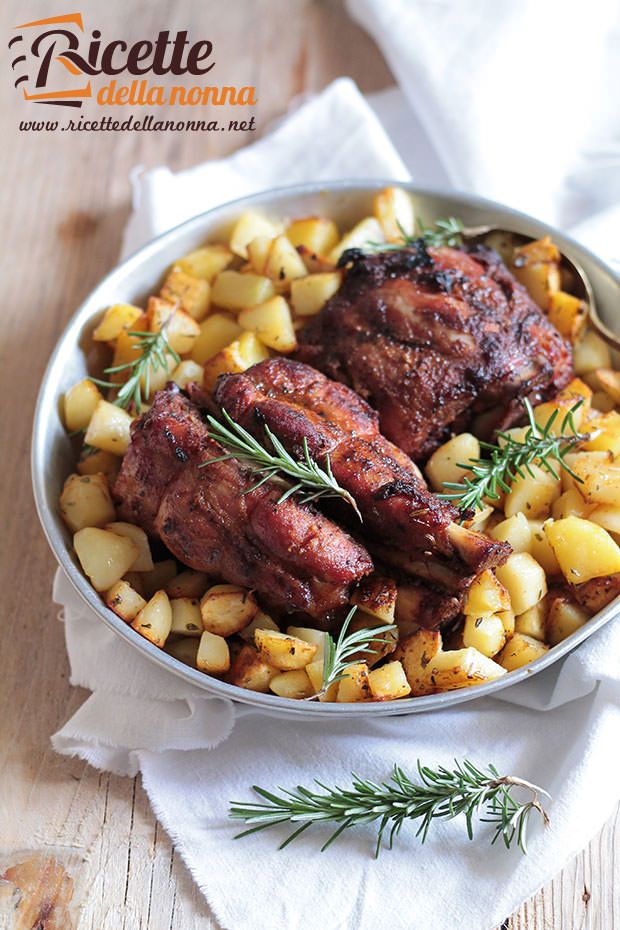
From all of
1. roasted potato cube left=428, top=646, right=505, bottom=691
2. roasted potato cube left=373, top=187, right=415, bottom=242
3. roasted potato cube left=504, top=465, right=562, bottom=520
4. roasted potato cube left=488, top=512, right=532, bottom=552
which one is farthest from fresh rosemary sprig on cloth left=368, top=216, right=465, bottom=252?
roasted potato cube left=428, top=646, right=505, bottom=691

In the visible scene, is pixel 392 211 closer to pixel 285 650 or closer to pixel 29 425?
pixel 29 425

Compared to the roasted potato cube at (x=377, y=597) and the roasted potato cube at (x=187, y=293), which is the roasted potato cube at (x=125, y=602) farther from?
the roasted potato cube at (x=187, y=293)

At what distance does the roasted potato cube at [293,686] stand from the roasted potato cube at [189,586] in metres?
0.34

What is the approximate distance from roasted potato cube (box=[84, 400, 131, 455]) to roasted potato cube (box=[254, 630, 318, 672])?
28.1 inches

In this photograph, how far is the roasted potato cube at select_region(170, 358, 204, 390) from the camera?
A: 9.96 feet

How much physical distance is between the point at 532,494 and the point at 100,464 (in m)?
1.18

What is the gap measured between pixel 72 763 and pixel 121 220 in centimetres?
207

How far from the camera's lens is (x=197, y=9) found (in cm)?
451

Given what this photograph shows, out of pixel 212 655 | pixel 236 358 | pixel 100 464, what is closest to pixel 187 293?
pixel 236 358

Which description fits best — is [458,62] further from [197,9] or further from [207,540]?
[207,540]

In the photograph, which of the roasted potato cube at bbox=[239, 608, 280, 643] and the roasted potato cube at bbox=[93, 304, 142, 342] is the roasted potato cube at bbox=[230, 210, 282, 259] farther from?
the roasted potato cube at bbox=[239, 608, 280, 643]

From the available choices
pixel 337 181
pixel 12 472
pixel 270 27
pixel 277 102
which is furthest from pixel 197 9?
pixel 12 472

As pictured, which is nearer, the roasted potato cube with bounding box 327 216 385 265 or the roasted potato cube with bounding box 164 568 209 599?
the roasted potato cube with bounding box 164 568 209 599

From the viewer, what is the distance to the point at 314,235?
332 cm
